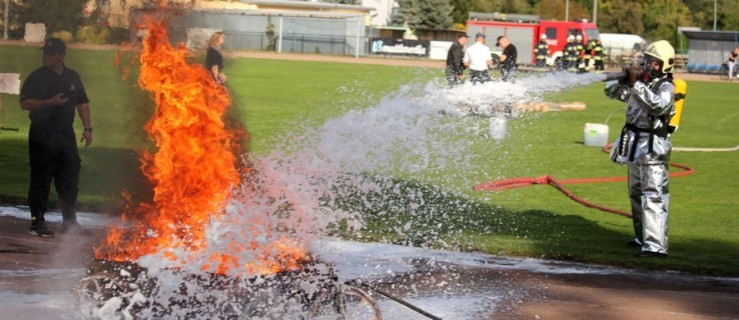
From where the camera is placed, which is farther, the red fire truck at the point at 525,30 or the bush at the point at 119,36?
the red fire truck at the point at 525,30

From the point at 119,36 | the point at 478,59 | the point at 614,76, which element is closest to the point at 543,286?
the point at 614,76

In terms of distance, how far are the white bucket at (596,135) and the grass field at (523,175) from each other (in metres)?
0.27

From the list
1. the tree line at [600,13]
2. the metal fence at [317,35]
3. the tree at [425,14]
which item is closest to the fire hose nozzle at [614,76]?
the metal fence at [317,35]

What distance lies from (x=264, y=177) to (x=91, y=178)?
4.79 meters

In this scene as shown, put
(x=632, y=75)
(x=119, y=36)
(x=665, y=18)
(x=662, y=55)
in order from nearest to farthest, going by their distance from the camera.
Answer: (x=119, y=36) → (x=662, y=55) → (x=632, y=75) → (x=665, y=18)

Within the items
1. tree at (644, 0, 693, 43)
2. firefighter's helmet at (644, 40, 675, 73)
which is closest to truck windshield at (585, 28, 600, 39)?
tree at (644, 0, 693, 43)

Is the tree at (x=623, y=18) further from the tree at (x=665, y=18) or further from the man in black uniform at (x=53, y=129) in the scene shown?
the man in black uniform at (x=53, y=129)

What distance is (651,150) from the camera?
33.8 feet

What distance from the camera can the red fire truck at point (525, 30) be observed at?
56.2 m

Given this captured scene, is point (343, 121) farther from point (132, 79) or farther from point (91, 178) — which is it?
point (91, 178)

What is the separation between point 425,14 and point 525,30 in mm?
29768

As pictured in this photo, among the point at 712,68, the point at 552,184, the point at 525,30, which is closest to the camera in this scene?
the point at 552,184

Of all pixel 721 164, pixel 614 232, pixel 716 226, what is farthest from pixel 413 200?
pixel 721 164

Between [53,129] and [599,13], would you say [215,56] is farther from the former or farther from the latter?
[599,13]
